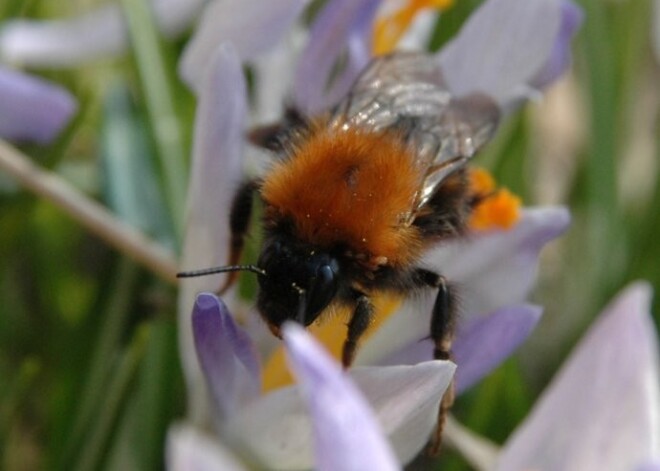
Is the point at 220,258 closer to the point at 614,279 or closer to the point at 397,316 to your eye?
the point at 397,316

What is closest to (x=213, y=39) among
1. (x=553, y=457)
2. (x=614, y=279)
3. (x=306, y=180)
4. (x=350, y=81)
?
(x=350, y=81)

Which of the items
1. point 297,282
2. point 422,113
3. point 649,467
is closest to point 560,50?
point 422,113

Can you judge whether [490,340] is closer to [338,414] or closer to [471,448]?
[471,448]

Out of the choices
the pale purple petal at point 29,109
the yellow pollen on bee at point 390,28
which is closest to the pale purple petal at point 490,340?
the yellow pollen on bee at point 390,28

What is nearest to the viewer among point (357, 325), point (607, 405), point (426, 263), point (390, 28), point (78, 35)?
point (607, 405)

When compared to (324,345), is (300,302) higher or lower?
higher
